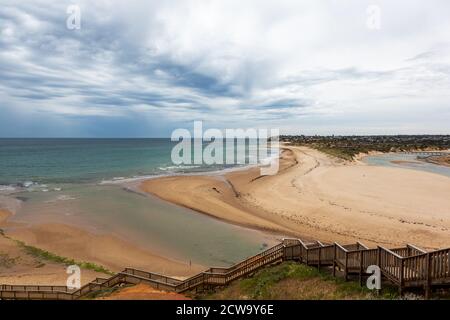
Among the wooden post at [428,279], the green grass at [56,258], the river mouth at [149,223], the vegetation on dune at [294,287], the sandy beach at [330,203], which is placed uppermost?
the wooden post at [428,279]

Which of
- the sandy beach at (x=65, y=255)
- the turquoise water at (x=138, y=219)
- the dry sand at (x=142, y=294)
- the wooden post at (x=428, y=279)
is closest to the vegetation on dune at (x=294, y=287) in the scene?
the wooden post at (x=428, y=279)

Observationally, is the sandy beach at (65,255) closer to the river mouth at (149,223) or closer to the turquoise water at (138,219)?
the river mouth at (149,223)

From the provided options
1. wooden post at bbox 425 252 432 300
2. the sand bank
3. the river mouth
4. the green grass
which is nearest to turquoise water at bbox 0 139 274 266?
the river mouth

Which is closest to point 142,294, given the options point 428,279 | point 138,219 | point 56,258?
point 428,279

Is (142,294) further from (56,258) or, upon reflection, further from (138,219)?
(138,219)
